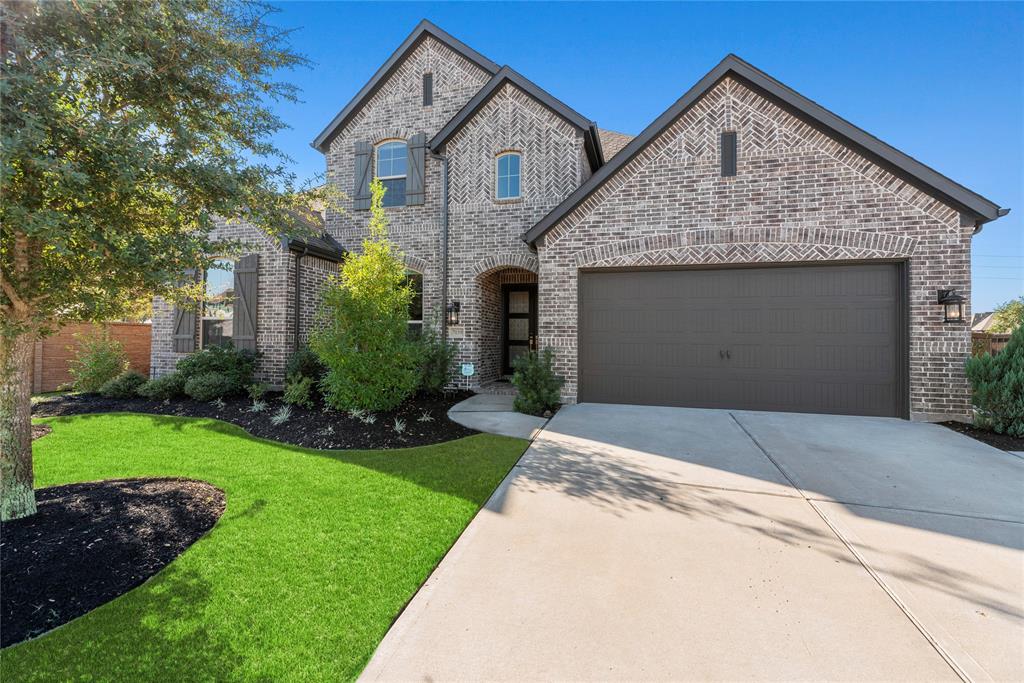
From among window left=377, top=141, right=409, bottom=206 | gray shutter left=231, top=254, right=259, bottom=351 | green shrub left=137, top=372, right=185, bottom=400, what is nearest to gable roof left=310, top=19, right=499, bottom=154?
window left=377, top=141, right=409, bottom=206

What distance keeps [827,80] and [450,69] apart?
9049mm

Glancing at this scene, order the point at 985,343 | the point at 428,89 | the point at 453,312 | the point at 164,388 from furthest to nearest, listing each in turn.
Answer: the point at 428,89, the point at 453,312, the point at 164,388, the point at 985,343

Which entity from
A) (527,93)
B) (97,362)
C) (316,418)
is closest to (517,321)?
(527,93)

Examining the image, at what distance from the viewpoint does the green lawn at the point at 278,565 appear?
6.66 ft

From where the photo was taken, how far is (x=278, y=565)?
2.83m

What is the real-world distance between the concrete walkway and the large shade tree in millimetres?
4090

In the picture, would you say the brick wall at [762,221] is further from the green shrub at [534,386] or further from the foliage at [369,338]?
the foliage at [369,338]

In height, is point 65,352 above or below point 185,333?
below

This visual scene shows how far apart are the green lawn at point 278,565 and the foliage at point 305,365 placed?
3760 mm

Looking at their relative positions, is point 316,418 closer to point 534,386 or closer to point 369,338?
point 369,338

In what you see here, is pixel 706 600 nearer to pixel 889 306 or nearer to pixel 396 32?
pixel 889 306

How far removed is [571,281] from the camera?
27.9 ft

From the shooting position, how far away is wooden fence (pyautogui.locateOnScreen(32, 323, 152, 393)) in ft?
35.1

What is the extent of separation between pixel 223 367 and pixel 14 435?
621cm
